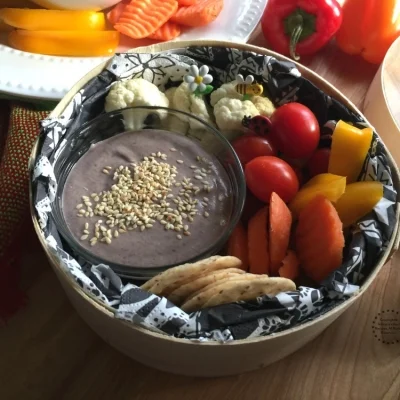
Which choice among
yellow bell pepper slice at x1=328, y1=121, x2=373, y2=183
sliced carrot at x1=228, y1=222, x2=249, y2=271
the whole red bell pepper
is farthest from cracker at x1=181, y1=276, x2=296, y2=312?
the whole red bell pepper

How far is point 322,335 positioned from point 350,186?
0.22 meters

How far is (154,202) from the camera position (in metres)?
0.88

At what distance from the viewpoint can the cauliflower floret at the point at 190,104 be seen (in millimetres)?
963

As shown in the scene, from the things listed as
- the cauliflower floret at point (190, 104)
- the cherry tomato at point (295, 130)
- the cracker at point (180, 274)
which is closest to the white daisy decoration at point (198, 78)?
the cauliflower floret at point (190, 104)

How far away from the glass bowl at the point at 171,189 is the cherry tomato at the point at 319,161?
0.13 metres

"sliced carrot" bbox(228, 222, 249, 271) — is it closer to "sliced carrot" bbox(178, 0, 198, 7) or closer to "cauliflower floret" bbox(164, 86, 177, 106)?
"cauliflower floret" bbox(164, 86, 177, 106)

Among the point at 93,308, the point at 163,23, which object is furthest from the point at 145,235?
the point at 163,23

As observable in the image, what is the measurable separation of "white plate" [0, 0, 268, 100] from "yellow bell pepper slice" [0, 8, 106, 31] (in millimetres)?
52

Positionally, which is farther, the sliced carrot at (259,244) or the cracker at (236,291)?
the sliced carrot at (259,244)

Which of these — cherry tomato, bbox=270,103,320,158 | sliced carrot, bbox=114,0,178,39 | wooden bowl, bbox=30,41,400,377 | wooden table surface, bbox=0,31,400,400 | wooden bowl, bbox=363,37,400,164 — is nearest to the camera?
wooden bowl, bbox=30,41,400,377

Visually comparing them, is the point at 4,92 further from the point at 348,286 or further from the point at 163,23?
the point at 348,286

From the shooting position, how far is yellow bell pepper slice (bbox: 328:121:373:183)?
852mm

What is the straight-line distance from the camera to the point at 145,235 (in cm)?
84

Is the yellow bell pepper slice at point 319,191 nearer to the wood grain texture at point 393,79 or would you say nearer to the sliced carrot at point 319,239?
the sliced carrot at point 319,239
